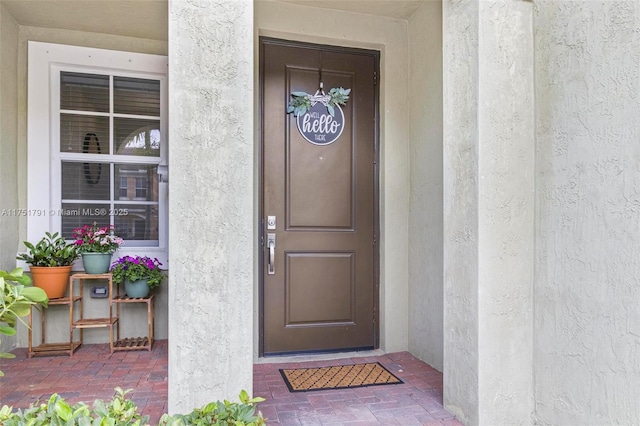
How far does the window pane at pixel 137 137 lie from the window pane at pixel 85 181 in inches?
9.3

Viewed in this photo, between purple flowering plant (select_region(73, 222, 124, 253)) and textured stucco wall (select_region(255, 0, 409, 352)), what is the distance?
232 cm

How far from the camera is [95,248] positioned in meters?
3.30

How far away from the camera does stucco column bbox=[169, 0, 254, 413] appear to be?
177 centimetres

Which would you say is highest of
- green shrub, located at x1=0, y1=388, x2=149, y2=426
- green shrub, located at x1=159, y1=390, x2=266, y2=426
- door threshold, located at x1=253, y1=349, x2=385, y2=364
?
green shrub, located at x1=0, y1=388, x2=149, y2=426

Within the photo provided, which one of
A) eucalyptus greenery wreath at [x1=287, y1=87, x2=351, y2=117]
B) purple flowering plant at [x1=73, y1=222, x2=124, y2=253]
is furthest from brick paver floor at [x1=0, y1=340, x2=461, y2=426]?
eucalyptus greenery wreath at [x1=287, y1=87, x2=351, y2=117]

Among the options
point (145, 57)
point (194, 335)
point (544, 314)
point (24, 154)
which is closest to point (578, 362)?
point (544, 314)

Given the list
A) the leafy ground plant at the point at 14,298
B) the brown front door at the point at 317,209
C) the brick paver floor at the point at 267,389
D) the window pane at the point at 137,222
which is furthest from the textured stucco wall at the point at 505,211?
the window pane at the point at 137,222

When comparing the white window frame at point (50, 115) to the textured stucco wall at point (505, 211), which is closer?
the textured stucco wall at point (505, 211)

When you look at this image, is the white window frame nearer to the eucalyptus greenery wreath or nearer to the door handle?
the door handle

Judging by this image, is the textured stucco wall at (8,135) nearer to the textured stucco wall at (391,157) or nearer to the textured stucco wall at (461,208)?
the textured stucco wall at (391,157)

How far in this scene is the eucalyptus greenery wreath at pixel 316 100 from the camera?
3281 mm

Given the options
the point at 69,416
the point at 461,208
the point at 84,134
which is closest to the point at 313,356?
the point at 461,208

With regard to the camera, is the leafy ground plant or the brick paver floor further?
the brick paver floor

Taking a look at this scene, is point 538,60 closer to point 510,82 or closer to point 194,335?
point 510,82
